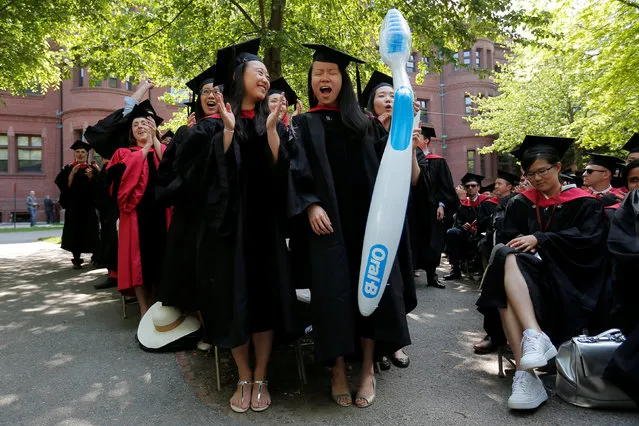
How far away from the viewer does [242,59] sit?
126 inches

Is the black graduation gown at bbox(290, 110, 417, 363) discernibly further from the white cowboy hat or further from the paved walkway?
the white cowboy hat

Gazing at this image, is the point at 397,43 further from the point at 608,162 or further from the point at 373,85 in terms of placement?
the point at 608,162

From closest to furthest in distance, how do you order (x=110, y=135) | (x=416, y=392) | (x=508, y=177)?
(x=416, y=392)
(x=110, y=135)
(x=508, y=177)

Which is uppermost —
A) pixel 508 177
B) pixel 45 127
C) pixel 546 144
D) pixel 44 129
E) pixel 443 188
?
pixel 45 127

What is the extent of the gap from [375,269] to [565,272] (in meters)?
1.53

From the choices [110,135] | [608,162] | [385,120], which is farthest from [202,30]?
[608,162]

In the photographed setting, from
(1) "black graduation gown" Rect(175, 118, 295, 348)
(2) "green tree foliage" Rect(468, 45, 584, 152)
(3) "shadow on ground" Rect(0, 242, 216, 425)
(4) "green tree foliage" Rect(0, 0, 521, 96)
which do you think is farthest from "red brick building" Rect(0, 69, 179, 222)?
(1) "black graduation gown" Rect(175, 118, 295, 348)

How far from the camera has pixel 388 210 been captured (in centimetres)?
271

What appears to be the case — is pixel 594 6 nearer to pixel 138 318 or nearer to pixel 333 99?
pixel 333 99

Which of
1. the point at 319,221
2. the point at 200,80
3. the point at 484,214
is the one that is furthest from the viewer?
the point at 484,214

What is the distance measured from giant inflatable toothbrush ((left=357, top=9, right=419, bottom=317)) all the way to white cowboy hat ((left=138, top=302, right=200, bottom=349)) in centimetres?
187

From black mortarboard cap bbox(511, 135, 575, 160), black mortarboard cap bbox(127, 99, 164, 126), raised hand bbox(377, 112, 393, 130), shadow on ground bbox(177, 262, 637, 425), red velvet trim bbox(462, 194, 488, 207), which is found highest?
black mortarboard cap bbox(127, 99, 164, 126)

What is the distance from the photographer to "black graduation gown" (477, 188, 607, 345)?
10.4ft

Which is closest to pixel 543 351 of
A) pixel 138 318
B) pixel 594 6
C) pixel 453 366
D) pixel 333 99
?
pixel 453 366
